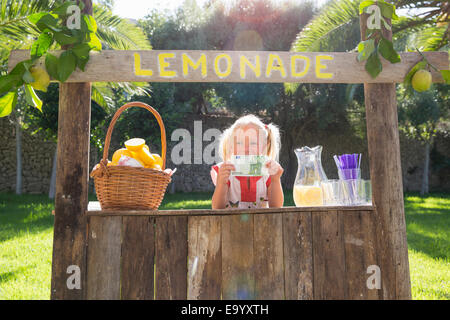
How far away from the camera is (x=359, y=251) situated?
64.2 inches

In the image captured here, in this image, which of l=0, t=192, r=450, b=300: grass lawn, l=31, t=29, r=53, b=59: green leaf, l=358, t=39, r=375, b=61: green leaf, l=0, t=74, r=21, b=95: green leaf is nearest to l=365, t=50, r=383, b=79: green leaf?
l=358, t=39, r=375, b=61: green leaf

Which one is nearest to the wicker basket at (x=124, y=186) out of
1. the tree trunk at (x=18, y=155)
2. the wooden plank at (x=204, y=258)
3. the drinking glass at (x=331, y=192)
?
the wooden plank at (x=204, y=258)

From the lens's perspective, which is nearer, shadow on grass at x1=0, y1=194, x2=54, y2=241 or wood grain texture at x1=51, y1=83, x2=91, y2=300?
wood grain texture at x1=51, y1=83, x2=91, y2=300

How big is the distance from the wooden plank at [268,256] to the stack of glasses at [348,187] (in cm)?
38

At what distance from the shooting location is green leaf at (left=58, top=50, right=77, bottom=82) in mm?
1536

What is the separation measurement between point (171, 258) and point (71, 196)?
0.48 meters

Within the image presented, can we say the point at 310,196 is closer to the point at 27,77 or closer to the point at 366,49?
the point at 366,49

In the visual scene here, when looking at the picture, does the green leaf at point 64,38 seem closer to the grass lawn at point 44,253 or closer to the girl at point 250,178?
the girl at point 250,178

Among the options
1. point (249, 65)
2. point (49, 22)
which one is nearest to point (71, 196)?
point (49, 22)

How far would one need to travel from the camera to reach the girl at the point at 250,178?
2.07 m

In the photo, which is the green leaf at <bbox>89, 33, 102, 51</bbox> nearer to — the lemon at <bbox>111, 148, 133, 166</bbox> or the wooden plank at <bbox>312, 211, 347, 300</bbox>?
the lemon at <bbox>111, 148, 133, 166</bbox>

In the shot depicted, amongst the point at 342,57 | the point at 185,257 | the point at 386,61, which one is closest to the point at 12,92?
the point at 185,257

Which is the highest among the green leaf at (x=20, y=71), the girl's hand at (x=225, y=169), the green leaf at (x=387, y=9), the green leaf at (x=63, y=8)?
the green leaf at (x=387, y=9)

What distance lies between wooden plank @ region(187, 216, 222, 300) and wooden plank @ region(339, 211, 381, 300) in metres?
0.55
